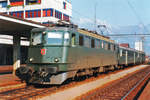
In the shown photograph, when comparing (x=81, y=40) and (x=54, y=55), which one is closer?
(x=54, y=55)

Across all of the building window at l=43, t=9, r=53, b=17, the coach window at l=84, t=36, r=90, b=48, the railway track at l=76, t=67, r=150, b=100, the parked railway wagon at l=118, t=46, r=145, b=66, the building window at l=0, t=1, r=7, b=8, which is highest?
the building window at l=0, t=1, r=7, b=8

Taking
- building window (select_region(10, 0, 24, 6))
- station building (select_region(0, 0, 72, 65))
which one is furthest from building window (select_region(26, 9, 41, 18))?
building window (select_region(10, 0, 24, 6))

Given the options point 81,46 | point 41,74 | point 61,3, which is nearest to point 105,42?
point 81,46

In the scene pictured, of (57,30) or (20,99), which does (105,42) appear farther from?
(20,99)

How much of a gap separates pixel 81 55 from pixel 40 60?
9.54 feet

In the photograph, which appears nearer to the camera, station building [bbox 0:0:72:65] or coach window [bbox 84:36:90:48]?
coach window [bbox 84:36:90:48]

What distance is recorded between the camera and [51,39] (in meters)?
12.3

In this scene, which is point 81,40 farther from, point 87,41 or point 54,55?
point 54,55

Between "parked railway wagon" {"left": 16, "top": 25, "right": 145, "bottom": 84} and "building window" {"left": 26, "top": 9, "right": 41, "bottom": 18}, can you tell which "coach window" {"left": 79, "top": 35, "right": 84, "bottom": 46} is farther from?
"building window" {"left": 26, "top": 9, "right": 41, "bottom": 18}

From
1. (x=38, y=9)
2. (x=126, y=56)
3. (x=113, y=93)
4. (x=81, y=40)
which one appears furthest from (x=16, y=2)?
(x=113, y=93)

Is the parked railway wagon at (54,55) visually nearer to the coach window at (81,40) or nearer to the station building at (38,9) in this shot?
the coach window at (81,40)

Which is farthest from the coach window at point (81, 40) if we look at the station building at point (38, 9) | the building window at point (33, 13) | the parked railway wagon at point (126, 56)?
the building window at point (33, 13)

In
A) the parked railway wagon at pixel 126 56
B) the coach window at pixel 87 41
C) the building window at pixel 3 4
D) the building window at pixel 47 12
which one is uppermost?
the building window at pixel 3 4

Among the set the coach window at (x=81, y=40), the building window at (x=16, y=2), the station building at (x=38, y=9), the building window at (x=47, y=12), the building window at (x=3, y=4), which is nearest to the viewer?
the coach window at (x=81, y=40)
